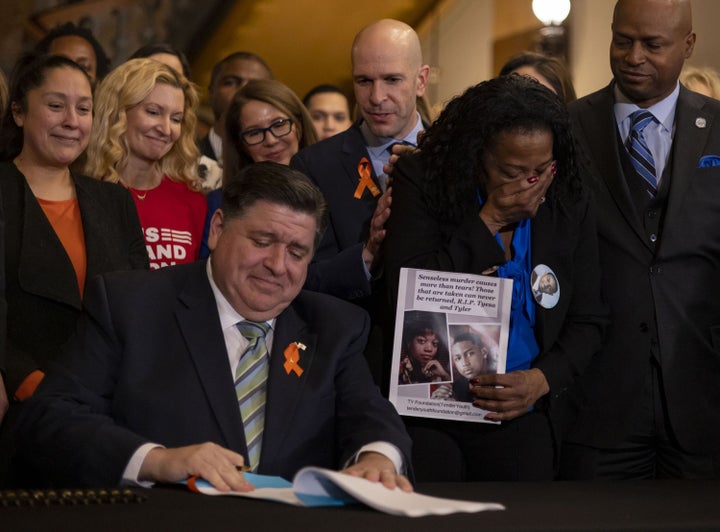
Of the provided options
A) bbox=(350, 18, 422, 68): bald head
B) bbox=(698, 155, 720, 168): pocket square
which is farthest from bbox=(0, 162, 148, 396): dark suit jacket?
bbox=(698, 155, 720, 168): pocket square

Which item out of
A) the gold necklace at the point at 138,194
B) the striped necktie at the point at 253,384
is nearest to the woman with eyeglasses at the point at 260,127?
the gold necklace at the point at 138,194

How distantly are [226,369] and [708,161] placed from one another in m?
1.65

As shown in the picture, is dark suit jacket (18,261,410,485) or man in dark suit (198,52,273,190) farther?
man in dark suit (198,52,273,190)

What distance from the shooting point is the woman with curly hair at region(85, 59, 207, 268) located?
14.4ft

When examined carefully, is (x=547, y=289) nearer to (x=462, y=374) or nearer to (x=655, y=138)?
(x=462, y=374)

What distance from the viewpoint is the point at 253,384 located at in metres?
2.78

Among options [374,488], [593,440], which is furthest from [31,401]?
[593,440]

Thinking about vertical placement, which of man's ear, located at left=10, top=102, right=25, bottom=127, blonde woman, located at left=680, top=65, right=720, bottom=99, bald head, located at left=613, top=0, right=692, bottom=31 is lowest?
man's ear, located at left=10, top=102, right=25, bottom=127

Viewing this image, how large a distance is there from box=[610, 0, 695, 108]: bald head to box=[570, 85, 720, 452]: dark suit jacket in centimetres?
17

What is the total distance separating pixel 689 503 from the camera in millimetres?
2242

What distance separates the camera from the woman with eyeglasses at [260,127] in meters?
4.57

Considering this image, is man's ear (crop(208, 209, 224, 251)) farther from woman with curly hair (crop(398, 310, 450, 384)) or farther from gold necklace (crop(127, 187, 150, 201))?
gold necklace (crop(127, 187, 150, 201))

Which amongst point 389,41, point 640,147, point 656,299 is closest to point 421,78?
point 389,41

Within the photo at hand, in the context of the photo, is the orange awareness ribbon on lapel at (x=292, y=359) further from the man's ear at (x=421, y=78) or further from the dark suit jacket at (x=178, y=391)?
the man's ear at (x=421, y=78)
